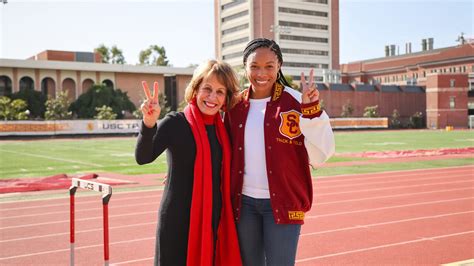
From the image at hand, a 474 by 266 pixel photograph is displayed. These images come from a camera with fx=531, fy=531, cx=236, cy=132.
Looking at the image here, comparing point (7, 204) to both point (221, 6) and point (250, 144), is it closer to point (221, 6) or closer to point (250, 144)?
point (250, 144)

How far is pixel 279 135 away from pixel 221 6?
10316 cm

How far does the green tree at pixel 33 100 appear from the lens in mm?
56469

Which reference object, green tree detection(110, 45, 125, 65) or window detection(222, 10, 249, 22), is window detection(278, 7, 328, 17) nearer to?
window detection(222, 10, 249, 22)

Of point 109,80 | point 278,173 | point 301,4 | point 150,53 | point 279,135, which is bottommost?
point 278,173

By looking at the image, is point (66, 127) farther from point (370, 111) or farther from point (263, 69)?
point (263, 69)

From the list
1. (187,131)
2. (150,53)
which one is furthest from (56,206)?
(150,53)

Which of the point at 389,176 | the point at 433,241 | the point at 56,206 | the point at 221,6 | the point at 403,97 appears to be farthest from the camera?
the point at 221,6

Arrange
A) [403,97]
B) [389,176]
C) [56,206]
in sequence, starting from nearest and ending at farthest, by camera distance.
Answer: [56,206]
[389,176]
[403,97]

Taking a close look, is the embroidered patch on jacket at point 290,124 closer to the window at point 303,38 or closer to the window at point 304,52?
the window at point 304,52

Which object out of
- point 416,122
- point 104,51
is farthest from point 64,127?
point 104,51

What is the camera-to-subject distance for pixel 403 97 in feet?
241

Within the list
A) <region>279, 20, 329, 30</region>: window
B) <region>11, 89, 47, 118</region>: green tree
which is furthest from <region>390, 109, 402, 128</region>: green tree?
<region>11, 89, 47, 118</region>: green tree

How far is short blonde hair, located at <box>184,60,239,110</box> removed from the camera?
329 centimetres

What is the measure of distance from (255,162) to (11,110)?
51.4m
